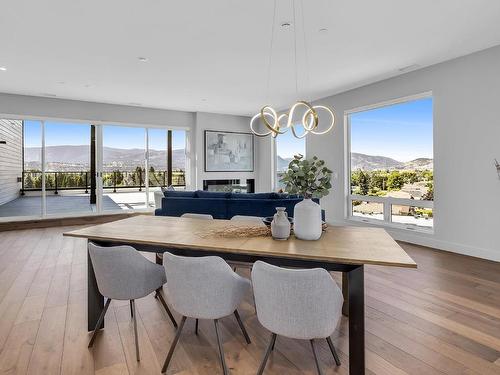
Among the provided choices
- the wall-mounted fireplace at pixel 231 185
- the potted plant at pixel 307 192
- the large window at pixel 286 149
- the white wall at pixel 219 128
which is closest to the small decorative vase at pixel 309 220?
the potted plant at pixel 307 192

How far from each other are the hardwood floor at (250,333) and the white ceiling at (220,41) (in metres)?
2.73

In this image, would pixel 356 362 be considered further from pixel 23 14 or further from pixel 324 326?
pixel 23 14

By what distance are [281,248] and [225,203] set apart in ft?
9.12

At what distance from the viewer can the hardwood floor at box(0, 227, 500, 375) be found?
75.0 inches

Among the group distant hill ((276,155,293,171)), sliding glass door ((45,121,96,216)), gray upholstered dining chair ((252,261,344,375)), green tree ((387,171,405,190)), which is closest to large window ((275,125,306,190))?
distant hill ((276,155,293,171))

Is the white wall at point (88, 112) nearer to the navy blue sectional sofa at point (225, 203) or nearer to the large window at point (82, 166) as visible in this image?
the large window at point (82, 166)

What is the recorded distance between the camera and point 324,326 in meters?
1.54

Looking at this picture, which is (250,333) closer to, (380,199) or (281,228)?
(281,228)

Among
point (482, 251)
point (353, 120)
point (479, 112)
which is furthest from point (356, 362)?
point (353, 120)

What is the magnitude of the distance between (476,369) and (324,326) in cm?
109

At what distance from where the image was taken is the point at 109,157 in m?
7.43

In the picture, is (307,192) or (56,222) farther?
(56,222)

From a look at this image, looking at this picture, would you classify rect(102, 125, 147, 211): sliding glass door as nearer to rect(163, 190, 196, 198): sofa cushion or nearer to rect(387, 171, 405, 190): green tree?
rect(163, 190, 196, 198): sofa cushion

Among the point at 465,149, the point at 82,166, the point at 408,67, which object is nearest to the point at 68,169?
the point at 82,166
